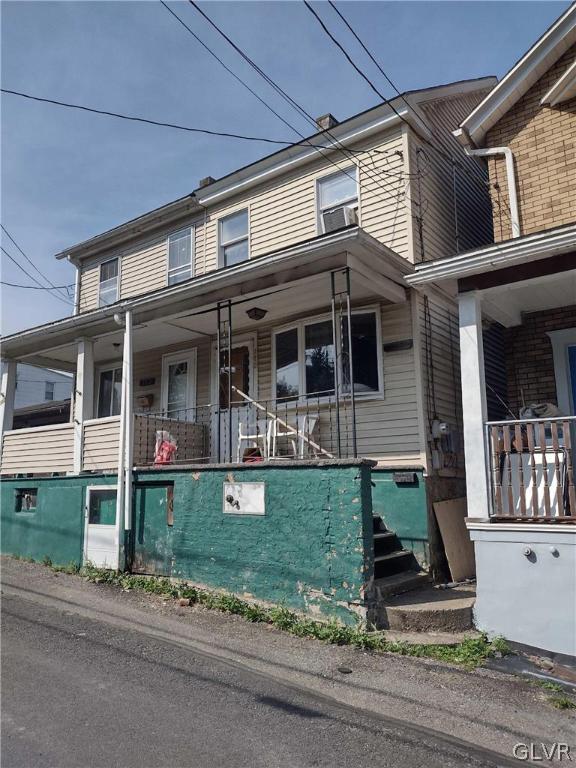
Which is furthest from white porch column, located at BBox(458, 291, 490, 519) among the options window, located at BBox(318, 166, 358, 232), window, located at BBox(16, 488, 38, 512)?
window, located at BBox(16, 488, 38, 512)

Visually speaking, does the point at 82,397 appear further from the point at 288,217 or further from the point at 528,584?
the point at 528,584

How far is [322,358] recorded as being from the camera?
942 cm

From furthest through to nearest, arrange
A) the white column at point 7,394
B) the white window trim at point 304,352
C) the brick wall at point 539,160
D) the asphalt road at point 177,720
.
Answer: the white column at point 7,394 → the white window trim at point 304,352 → the brick wall at point 539,160 → the asphalt road at point 177,720

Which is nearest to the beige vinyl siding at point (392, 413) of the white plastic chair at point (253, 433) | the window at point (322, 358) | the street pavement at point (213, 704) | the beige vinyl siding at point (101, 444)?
the window at point (322, 358)

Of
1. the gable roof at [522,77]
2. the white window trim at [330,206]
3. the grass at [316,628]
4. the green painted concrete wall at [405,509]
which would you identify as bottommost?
the grass at [316,628]

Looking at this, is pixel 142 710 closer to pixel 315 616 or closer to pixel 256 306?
pixel 315 616

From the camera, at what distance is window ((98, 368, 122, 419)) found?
42.9 ft

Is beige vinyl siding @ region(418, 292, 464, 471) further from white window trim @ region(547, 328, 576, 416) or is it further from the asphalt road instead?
the asphalt road

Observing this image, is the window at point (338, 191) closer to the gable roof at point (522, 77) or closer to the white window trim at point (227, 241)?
the white window trim at point (227, 241)

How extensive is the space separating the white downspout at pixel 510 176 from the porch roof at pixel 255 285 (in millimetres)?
1626

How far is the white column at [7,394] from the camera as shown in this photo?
11.9 m

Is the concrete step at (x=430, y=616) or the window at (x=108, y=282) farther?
the window at (x=108, y=282)

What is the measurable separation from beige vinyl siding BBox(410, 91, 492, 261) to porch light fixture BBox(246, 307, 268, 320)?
8.30ft

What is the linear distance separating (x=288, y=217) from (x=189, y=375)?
358 centimetres
